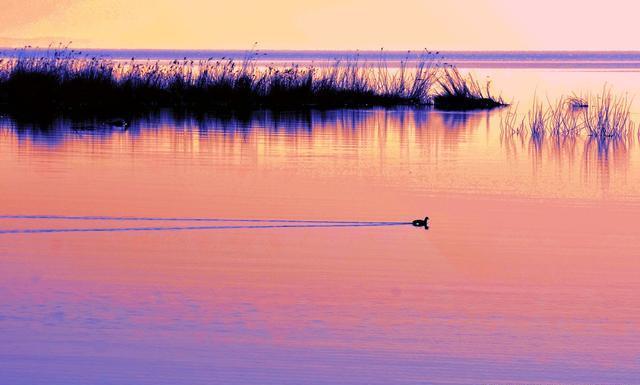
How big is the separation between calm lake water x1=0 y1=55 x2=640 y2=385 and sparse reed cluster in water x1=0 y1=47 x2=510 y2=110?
948 centimetres

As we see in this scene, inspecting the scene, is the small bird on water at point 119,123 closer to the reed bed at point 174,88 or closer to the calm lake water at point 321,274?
the reed bed at point 174,88

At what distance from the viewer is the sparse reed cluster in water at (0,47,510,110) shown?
24.4 meters

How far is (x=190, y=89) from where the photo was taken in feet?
86.0

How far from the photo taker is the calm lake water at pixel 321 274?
5.86 metres

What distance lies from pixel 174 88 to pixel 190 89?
325 millimetres

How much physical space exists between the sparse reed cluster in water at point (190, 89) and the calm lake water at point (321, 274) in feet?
31.1

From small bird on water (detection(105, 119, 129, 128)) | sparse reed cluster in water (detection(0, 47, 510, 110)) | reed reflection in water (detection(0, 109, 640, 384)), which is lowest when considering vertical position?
reed reflection in water (detection(0, 109, 640, 384))

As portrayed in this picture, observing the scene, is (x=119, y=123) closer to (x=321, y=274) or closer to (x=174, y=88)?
(x=174, y=88)

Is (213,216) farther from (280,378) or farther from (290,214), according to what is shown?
(280,378)

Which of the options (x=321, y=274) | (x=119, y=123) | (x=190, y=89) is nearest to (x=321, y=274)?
(x=321, y=274)

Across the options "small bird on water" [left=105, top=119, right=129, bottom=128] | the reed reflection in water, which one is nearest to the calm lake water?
the reed reflection in water

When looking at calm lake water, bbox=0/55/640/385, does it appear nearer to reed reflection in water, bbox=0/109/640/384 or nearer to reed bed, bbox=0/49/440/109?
reed reflection in water, bbox=0/109/640/384

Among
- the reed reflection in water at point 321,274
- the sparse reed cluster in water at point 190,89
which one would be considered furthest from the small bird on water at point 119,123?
the reed reflection in water at point 321,274

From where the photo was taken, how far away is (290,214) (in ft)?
34.0
